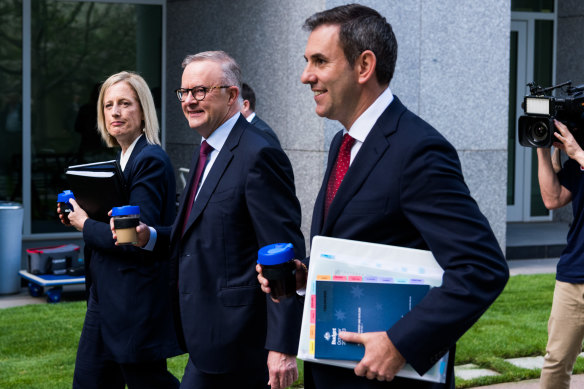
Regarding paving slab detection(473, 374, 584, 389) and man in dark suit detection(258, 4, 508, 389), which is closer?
man in dark suit detection(258, 4, 508, 389)

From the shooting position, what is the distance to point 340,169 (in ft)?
8.75

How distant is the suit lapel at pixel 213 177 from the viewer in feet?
11.8

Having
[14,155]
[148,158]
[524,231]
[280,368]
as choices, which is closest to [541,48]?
[524,231]

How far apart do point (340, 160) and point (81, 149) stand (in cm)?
1065

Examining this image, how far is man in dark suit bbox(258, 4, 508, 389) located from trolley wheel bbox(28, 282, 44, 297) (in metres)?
7.11

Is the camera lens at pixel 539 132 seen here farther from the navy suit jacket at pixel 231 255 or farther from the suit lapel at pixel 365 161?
the suit lapel at pixel 365 161

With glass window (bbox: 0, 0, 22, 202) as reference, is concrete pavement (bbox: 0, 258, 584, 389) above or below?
below

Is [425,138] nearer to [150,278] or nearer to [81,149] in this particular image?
[150,278]

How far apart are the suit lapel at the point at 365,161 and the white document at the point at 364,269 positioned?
0.41 ft

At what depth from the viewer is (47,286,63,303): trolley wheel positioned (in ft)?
29.3

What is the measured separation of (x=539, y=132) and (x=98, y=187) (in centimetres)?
244

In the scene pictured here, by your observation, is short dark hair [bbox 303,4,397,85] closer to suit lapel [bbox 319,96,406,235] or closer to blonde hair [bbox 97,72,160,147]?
suit lapel [bbox 319,96,406,235]

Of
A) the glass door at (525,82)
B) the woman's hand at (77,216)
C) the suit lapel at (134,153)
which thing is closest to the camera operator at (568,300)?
the suit lapel at (134,153)

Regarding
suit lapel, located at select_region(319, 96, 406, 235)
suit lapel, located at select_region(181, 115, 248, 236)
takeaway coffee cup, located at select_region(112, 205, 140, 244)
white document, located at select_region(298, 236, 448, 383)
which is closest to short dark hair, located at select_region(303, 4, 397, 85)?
suit lapel, located at select_region(319, 96, 406, 235)
